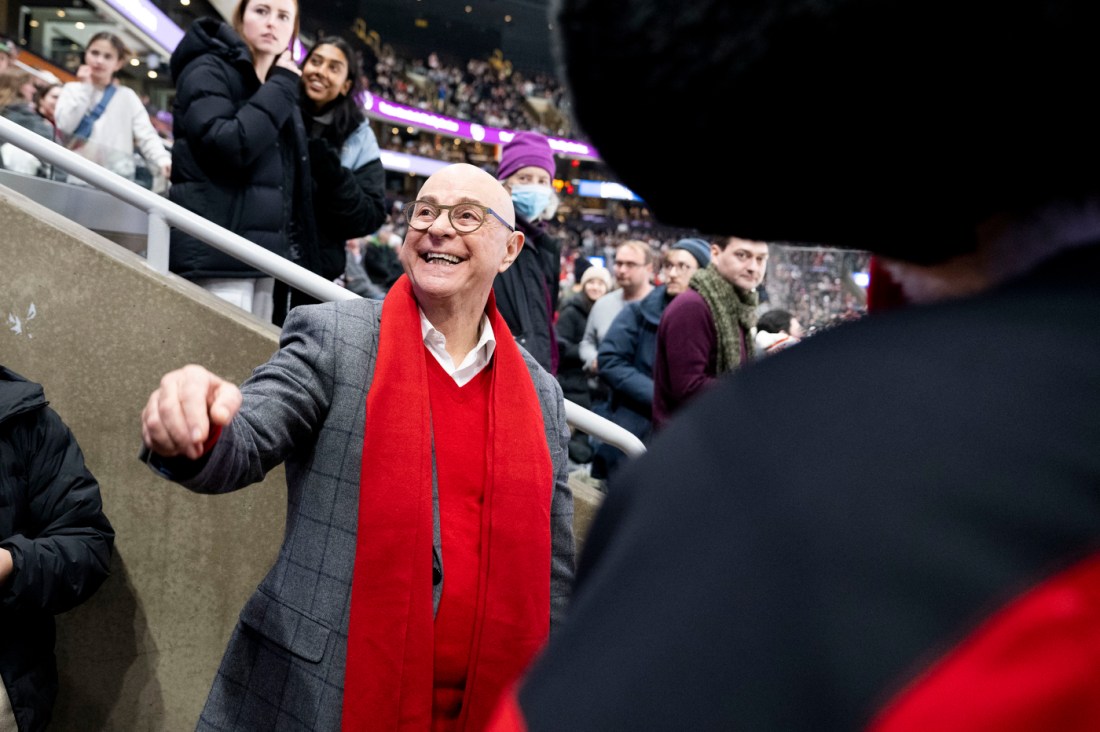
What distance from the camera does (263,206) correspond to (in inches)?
125

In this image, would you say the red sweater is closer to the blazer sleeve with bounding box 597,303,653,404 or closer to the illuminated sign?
the blazer sleeve with bounding box 597,303,653,404

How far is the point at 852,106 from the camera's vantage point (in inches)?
17.3

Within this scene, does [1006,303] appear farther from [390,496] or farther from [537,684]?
[390,496]

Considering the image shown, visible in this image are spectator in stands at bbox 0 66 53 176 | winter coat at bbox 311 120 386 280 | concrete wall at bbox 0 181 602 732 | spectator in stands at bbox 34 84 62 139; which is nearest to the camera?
concrete wall at bbox 0 181 602 732

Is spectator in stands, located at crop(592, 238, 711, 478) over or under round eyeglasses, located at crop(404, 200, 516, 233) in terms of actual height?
under

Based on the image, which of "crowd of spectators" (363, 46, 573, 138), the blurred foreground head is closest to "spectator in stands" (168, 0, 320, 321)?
the blurred foreground head

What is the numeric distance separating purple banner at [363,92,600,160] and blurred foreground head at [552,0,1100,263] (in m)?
26.5

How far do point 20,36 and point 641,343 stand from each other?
13824 millimetres

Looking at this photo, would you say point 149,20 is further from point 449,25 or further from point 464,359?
point 449,25

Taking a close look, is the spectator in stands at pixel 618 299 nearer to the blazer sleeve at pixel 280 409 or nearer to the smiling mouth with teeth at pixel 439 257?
the smiling mouth with teeth at pixel 439 257

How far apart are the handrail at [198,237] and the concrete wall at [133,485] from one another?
15cm

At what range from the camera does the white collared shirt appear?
6.89 feet

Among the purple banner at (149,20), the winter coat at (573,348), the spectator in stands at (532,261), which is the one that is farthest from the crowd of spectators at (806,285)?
the purple banner at (149,20)

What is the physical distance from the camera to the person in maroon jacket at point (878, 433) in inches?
15.2
